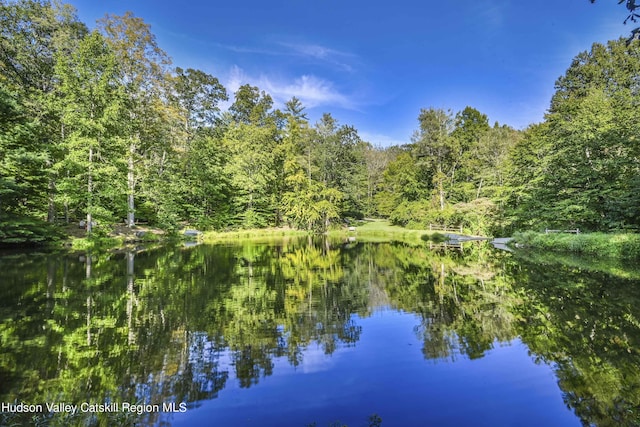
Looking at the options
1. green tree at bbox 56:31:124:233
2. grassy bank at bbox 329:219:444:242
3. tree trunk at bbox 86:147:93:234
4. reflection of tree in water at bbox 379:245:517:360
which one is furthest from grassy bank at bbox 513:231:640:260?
tree trunk at bbox 86:147:93:234

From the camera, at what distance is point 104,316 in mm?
7578

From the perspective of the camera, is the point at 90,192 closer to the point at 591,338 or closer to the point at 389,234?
the point at 591,338

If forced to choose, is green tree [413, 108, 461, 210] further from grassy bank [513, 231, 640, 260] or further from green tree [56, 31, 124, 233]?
green tree [56, 31, 124, 233]

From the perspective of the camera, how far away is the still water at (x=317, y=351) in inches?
164

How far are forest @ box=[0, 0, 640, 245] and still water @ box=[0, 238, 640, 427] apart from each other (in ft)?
38.6

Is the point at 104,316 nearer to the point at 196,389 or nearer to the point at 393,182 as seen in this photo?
the point at 196,389

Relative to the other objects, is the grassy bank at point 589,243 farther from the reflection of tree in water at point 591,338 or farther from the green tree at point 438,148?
the green tree at point 438,148

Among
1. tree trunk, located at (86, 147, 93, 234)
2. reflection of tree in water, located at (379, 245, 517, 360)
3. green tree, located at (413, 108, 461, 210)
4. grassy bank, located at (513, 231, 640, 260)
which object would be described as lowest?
reflection of tree in water, located at (379, 245, 517, 360)

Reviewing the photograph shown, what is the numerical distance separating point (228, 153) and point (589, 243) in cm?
3379

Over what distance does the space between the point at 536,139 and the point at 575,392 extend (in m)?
35.2

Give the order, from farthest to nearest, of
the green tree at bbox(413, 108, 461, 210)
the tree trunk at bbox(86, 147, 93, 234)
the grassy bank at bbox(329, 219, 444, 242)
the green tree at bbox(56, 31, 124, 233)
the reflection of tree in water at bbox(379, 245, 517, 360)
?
the green tree at bbox(413, 108, 461, 210) < the grassy bank at bbox(329, 219, 444, 242) < the green tree at bbox(56, 31, 124, 233) < the tree trunk at bbox(86, 147, 93, 234) < the reflection of tree in water at bbox(379, 245, 517, 360)

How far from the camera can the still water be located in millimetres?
4164

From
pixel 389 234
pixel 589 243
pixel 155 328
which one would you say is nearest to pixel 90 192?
pixel 155 328

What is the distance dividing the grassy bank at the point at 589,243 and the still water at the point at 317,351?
19.5 feet
